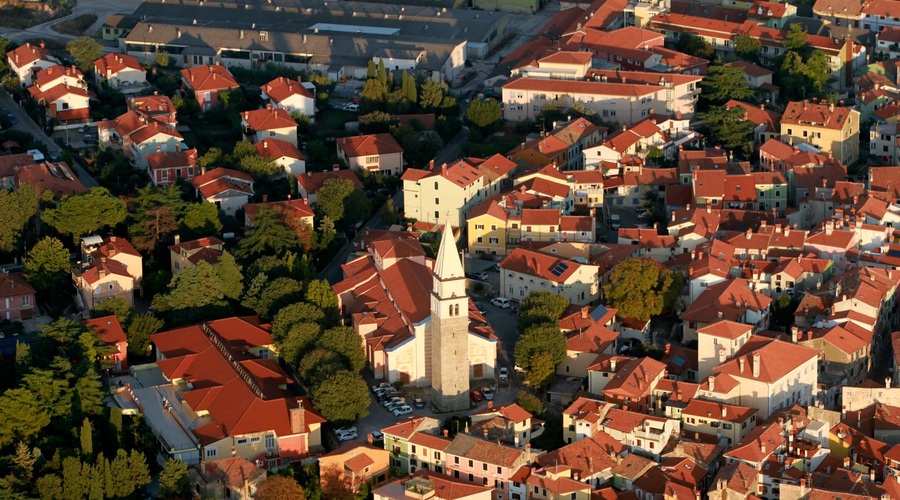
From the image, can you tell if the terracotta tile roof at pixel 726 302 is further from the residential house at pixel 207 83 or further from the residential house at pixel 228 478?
the residential house at pixel 207 83

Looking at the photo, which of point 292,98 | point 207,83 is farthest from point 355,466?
point 207,83

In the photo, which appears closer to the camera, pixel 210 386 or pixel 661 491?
pixel 661 491

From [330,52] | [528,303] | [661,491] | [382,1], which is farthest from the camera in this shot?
[382,1]

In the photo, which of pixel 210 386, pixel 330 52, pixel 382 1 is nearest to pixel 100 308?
pixel 210 386

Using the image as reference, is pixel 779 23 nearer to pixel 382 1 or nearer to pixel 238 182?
pixel 382 1

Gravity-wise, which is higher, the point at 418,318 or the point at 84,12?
the point at 418,318

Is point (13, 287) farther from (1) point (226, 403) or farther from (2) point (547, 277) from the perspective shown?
(2) point (547, 277)

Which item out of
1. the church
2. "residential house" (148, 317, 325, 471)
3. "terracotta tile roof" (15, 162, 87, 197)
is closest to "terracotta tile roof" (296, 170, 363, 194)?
the church
